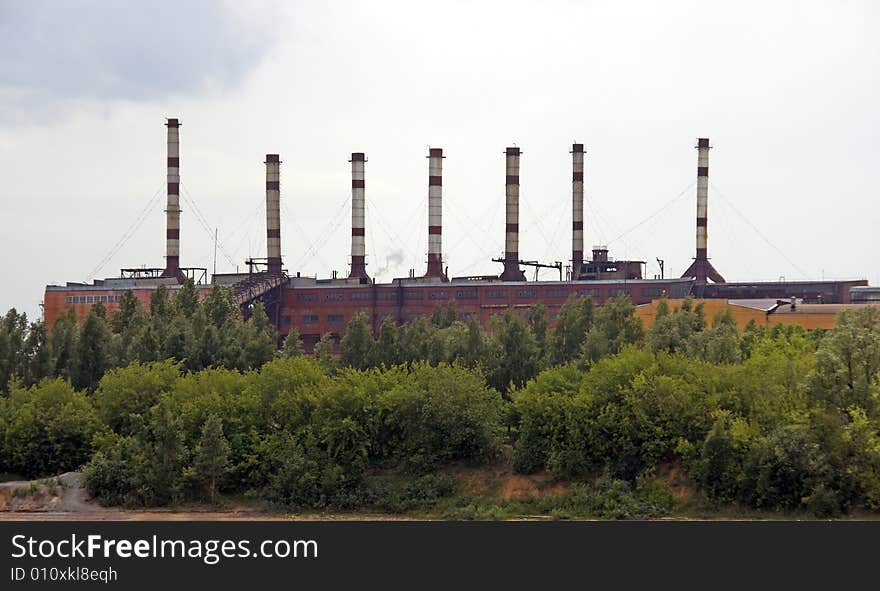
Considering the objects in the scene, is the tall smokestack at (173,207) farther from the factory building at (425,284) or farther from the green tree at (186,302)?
the green tree at (186,302)

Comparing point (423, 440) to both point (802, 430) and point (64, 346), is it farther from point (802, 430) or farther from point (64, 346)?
point (64, 346)

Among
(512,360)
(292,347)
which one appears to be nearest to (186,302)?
(292,347)

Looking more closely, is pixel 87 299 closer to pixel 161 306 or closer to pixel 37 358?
pixel 161 306

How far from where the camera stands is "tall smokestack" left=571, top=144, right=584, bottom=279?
108062 millimetres

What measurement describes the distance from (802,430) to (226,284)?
65537mm

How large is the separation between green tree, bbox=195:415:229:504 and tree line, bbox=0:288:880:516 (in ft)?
0.27

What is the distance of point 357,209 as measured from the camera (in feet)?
351

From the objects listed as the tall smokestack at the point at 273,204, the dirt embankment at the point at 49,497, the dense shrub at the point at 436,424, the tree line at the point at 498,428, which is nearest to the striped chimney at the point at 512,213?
the tall smokestack at the point at 273,204

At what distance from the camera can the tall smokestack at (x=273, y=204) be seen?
10600 centimetres

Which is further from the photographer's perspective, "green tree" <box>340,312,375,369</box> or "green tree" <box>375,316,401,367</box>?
"green tree" <box>340,312,375,369</box>

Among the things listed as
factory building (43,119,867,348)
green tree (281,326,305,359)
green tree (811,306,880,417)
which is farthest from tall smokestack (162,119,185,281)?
green tree (811,306,880,417)

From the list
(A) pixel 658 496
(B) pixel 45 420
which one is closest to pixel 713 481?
(A) pixel 658 496

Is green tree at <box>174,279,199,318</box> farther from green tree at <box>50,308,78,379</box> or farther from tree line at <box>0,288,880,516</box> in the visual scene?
tree line at <box>0,288,880,516</box>
